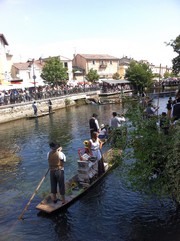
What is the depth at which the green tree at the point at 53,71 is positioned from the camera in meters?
55.5

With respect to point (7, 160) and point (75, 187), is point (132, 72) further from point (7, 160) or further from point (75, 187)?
point (75, 187)

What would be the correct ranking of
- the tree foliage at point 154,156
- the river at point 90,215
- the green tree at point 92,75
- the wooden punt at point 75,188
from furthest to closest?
the green tree at point 92,75, the wooden punt at point 75,188, the river at point 90,215, the tree foliage at point 154,156

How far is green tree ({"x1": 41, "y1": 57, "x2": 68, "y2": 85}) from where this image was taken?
2186 inches

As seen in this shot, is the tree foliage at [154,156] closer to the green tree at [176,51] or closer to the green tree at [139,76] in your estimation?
the green tree at [176,51]

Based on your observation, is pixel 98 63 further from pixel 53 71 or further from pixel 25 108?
pixel 25 108

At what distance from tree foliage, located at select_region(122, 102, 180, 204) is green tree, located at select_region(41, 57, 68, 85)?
163 ft

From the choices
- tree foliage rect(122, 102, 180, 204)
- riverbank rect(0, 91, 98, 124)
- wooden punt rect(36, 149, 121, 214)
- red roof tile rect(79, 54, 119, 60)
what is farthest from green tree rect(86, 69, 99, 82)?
tree foliage rect(122, 102, 180, 204)

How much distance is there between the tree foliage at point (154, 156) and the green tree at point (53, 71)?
163 feet

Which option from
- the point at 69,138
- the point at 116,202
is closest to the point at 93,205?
the point at 116,202

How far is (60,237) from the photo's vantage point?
784cm

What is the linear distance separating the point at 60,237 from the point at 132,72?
57.2m

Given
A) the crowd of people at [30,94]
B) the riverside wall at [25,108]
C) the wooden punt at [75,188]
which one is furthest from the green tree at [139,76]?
the wooden punt at [75,188]

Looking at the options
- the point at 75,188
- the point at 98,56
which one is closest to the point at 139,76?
the point at 98,56

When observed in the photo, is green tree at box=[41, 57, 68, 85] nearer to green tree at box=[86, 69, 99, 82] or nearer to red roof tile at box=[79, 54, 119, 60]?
green tree at box=[86, 69, 99, 82]
